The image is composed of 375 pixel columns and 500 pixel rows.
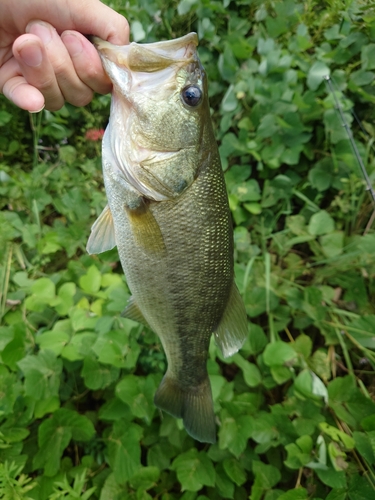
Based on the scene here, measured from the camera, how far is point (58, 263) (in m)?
2.29

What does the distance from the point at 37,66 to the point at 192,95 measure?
475mm

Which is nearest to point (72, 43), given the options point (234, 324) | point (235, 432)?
point (234, 324)

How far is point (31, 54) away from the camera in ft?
3.13

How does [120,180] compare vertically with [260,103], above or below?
below

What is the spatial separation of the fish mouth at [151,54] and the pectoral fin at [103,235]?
466 mm

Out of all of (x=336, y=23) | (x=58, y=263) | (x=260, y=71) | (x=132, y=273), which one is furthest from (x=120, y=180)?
(x=336, y=23)

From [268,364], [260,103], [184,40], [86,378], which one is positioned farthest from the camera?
[260,103]

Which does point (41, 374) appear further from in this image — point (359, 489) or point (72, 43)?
point (359, 489)

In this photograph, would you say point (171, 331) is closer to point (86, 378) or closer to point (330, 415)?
point (86, 378)

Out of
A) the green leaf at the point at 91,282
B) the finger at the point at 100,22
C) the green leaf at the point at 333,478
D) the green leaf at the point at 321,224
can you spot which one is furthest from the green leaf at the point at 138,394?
the finger at the point at 100,22

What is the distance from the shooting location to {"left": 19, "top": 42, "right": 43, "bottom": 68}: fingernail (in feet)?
3.05

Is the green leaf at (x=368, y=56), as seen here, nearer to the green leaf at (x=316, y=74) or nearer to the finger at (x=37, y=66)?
the green leaf at (x=316, y=74)

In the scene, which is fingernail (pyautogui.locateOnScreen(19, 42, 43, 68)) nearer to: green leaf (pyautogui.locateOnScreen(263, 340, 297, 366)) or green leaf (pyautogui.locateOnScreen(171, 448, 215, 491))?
green leaf (pyautogui.locateOnScreen(263, 340, 297, 366))

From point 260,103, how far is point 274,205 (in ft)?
2.25
